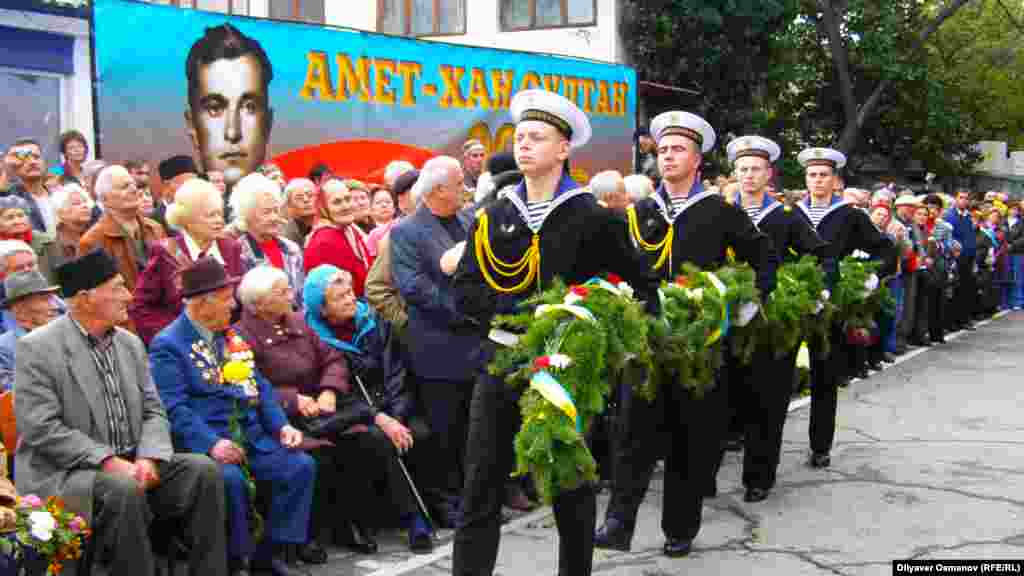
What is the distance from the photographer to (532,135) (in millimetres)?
4988

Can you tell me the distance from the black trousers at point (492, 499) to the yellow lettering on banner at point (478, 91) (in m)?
9.59

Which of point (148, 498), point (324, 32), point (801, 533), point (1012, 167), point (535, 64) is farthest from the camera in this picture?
point (1012, 167)

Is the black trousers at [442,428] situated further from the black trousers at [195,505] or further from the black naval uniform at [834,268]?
the black naval uniform at [834,268]

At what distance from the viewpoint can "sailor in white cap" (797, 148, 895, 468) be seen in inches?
330

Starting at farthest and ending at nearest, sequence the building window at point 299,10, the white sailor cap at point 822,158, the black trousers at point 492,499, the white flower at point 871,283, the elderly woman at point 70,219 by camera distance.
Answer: the building window at point 299,10 < the white sailor cap at point 822,158 < the white flower at point 871,283 < the elderly woman at point 70,219 < the black trousers at point 492,499

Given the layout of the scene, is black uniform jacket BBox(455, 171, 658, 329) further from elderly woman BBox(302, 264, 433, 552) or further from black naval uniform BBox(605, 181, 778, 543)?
elderly woman BBox(302, 264, 433, 552)

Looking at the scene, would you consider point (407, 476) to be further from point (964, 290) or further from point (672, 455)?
→ point (964, 290)

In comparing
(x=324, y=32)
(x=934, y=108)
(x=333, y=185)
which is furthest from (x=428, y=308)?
(x=934, y=108)

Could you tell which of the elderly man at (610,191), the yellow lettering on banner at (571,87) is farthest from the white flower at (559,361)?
the yellow lettering on banner at (571,87)

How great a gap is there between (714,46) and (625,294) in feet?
59.9

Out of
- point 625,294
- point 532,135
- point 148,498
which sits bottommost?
point 148,498

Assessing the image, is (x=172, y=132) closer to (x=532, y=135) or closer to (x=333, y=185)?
(x=333, y=185)

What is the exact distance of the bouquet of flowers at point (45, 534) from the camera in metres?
4.45

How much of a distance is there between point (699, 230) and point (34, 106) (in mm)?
12670
